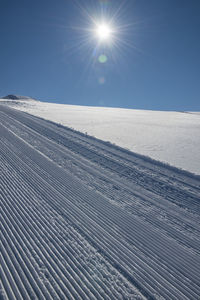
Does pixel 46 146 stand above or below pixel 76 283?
above

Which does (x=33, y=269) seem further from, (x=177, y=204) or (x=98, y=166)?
(x=98, y=166)

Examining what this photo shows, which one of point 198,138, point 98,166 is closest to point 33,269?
point 98,166

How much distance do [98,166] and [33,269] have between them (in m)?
5.87

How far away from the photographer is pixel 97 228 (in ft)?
18.9

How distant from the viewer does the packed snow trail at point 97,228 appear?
4.20 metres

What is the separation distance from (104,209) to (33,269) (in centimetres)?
275

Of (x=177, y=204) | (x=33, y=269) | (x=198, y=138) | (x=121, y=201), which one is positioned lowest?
(x=33, y=269)

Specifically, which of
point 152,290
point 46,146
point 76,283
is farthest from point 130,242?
point 46,146

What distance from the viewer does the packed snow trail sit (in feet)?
13.8

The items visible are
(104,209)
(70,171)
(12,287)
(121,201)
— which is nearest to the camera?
(12,287)

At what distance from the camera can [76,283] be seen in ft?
13.7

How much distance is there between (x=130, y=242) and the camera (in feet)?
17.6

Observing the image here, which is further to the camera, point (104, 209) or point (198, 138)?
point (198, 138)

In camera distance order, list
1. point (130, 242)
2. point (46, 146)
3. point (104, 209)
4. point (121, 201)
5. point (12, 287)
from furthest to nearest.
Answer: point (46, 146) → point (121, 201) → point (104, 209) → point (130, 242) → point (12, 287)
